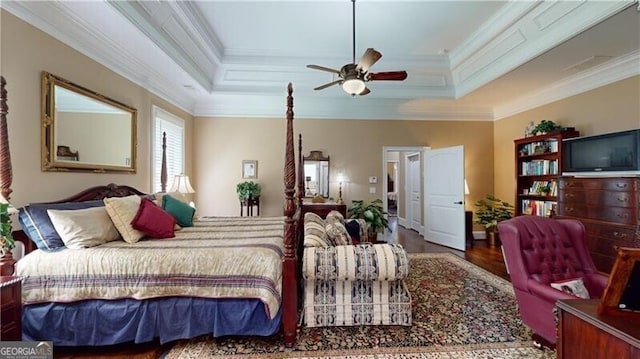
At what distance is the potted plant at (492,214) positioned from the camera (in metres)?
5.56

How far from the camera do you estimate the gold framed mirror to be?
2.60 m

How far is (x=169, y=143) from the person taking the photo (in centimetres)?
490

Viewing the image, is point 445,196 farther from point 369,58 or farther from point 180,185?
point 180,185

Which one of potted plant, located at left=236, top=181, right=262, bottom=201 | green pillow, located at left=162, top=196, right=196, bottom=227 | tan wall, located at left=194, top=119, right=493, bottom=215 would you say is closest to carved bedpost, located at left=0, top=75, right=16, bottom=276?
green pillow, located at left=162, top=196, right=196, bottom=227

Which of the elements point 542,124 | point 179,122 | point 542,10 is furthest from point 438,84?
point 179,122

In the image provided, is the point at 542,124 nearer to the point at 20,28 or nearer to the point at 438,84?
the point at 438,84

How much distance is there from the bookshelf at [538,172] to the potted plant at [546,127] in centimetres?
13

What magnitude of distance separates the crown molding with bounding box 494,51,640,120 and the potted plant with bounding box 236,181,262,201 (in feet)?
17.4

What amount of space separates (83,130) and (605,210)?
599 centimetres

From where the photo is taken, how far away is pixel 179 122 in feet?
17.0

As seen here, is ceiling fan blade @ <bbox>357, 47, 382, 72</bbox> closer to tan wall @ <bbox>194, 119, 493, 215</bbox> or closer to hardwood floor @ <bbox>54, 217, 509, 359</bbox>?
tan wall @ <bbox>194, 119, 493, 215</bbox>

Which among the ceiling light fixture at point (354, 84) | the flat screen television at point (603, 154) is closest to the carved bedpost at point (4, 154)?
the ceiling light fixture at point (354, 84)

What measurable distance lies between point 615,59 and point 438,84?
2267mm

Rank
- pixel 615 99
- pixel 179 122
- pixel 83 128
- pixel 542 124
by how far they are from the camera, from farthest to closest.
Answer: pixel 179 122
pixel 542 124
pixel 615 99
pixel 83 128
